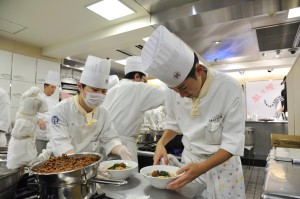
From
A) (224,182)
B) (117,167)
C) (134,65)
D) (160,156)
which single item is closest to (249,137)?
(134,65)

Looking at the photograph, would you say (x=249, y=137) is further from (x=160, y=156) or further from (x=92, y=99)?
(x=92, y=99)

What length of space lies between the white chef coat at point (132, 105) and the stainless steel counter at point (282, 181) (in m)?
1.34

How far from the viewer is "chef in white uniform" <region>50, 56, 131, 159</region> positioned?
1.52 m

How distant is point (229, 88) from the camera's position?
1336 millimetres

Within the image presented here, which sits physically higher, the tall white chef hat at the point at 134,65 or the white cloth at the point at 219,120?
the tall white chef hat at the point at 134,65

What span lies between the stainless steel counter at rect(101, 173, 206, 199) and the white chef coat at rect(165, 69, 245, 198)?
0.31m

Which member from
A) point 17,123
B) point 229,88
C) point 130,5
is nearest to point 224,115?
point 229,88

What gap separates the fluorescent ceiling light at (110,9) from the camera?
3051 millimetres

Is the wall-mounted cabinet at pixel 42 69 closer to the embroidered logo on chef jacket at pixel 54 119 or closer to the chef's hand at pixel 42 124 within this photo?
the chef's hand at pixel 42 124

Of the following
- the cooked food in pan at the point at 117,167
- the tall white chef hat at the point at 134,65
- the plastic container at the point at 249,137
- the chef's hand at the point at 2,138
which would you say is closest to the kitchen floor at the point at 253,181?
the plastic container at the point at 249,137

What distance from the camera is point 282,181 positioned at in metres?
0.90

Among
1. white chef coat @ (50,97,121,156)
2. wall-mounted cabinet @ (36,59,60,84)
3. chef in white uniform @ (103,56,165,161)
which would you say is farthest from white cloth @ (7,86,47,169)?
wall-mounted cabinet @ (36,59,60,84)

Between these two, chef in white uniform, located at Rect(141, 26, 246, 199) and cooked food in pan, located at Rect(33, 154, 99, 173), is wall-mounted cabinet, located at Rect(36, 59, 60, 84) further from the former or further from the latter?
cooked food in pan, located at Rect(33, 154, 99, 173)

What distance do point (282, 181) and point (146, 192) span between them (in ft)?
1.94
